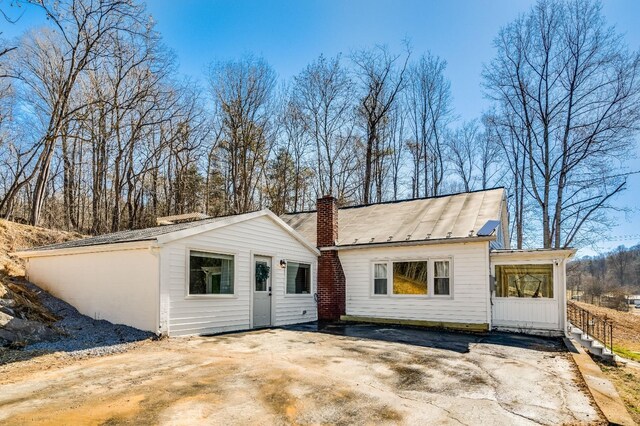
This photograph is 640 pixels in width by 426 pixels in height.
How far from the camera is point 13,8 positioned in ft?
17.5

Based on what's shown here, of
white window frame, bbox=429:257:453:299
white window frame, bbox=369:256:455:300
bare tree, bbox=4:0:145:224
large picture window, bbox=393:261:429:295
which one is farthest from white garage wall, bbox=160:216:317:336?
bare tree, bbox=4:0:145:224

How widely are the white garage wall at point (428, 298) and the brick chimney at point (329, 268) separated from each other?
0.26 m

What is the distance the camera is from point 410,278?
→ 1180cm

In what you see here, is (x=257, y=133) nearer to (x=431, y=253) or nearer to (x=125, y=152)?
(x=125, y=152)

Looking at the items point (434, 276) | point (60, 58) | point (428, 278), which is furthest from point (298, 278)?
point (60, 58)

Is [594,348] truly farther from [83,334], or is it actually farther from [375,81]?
[375,81]

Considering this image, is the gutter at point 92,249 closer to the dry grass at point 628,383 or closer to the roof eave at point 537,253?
the dry grass at point 628,383

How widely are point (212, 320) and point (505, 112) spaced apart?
2132cm

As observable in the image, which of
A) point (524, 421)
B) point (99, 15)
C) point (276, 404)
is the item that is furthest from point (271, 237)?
point (99, 15)

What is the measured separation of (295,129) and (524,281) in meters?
17.6

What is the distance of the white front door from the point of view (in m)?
10.8

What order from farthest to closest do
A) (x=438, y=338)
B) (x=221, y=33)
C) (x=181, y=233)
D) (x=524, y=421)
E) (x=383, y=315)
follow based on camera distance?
1. (x=221, y=33)
2. (x=383, y=315)
3. (x=438, y=338)
4. (x=181, y=233)
5. (x=524, y=421)

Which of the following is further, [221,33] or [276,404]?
[221,33]

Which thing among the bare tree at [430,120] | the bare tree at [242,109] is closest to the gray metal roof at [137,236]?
the bare tree at [242,109]
